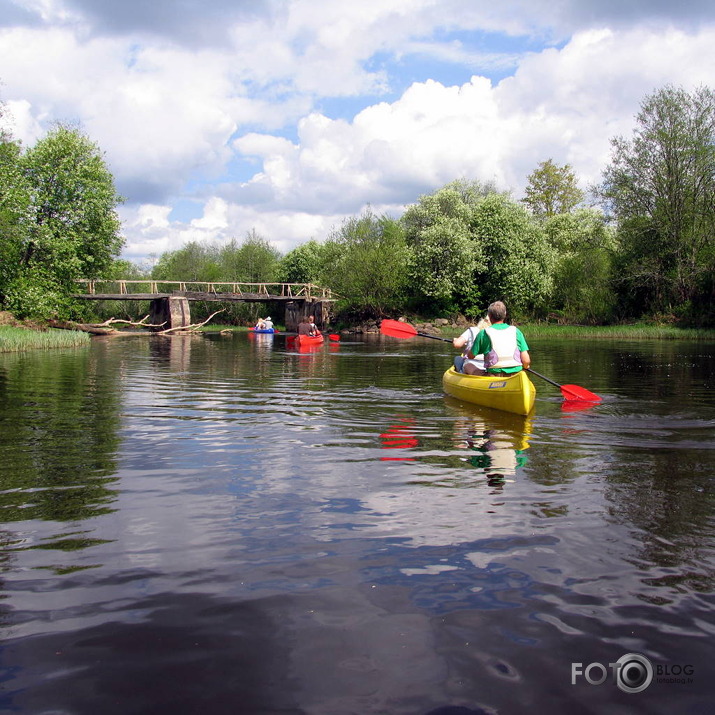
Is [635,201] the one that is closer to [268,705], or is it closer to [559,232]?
[559,232]

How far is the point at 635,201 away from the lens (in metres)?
40.9

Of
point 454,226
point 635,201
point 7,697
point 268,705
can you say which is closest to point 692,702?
point 268,705

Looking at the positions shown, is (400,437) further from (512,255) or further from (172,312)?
(172,312)

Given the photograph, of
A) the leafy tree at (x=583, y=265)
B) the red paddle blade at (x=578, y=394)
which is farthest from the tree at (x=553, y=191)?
the red paddle blade at (x=578, y=394)

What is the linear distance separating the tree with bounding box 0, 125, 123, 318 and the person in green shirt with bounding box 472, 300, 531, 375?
29.2 m

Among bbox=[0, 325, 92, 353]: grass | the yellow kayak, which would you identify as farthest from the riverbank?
the yellow kayak

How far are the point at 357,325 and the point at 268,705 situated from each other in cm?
5555

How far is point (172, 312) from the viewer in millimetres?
51500

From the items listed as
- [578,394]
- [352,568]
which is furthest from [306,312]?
[352,568]

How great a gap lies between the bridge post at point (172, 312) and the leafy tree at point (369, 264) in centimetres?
1396

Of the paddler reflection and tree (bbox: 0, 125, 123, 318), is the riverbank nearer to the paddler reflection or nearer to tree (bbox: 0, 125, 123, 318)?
tree (bbox: 0, 125, 123, 318)

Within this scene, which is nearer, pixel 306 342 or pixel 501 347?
pixel 501 347

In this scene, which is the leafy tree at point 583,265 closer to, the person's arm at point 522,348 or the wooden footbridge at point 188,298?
the wooden footbridge at point 188,298

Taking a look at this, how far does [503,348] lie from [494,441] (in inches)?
113
